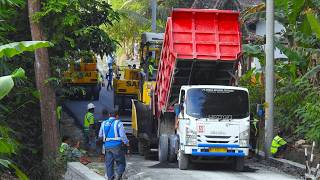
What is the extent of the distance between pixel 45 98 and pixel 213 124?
6423 mm

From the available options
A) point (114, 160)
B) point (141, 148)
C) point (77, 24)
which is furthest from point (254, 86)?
point (114, 160)

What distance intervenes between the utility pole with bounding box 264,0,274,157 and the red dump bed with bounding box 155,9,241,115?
157 centimetres

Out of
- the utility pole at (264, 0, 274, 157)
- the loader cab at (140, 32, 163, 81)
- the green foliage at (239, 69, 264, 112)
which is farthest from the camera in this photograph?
the green foliage at (239, 69, 264, 112)

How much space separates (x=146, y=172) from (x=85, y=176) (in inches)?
78.1

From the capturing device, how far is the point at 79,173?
1529cm

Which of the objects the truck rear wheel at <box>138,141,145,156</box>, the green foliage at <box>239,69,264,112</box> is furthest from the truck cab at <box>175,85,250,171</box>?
the green foliage at <box>239,69,264,112</box>

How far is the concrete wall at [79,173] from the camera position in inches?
568

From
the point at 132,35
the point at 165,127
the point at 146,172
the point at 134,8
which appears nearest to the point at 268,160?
the point at 165,127

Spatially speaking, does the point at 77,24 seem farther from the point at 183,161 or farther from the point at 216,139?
the point at 216,139

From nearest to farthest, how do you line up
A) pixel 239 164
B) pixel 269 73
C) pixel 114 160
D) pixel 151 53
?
1. pixel 114 160
2. pixel 239 164
3. pixel 269 73
4. pixel 151 53

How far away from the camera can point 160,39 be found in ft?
76.3

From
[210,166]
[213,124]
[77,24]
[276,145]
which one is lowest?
[210,166]

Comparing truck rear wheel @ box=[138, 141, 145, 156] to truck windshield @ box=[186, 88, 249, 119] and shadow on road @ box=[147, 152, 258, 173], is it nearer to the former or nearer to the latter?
shadow on road @ box=[147, 152, 258, 173]

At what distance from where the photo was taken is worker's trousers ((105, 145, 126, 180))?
13750mm
